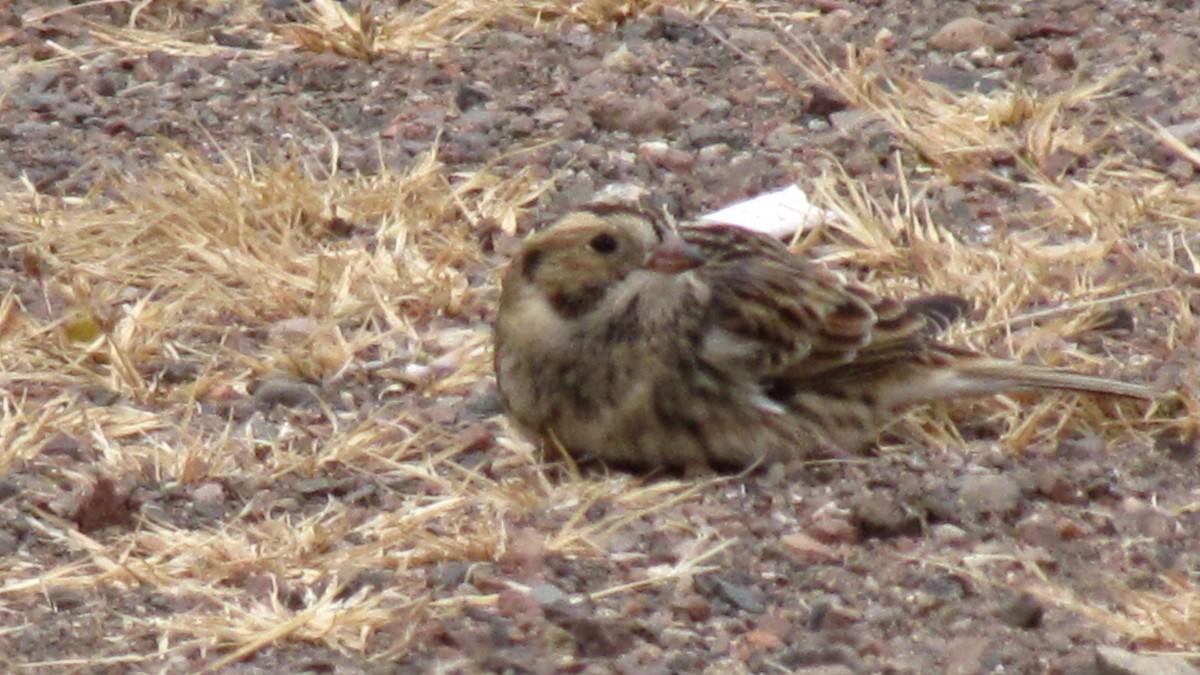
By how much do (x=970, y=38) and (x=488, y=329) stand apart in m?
2.12

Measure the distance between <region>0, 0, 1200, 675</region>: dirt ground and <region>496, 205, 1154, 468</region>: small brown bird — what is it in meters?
0.10

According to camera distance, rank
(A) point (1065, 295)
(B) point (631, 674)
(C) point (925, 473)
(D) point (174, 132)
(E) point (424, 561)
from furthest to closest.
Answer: (D) point (174, 132) → (A) point (1065, 295) → (C) point (925, 473) → (E) point (424, 561) → (B) point (631, 674)

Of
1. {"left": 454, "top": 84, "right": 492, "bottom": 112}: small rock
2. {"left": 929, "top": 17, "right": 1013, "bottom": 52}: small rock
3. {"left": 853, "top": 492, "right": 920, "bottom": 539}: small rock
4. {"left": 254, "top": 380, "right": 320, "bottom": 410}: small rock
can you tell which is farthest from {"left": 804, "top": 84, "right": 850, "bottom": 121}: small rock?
{"left": 853, "top": 492, "right": 920, "bottom": 539}: small rock

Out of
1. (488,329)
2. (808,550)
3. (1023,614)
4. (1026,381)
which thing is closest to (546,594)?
(808,550)

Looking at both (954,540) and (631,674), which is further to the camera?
(954,540)

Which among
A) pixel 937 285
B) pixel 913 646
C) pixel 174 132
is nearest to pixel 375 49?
pixel 174 132

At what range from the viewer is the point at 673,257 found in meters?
5.78

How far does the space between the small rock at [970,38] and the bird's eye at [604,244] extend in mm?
2455

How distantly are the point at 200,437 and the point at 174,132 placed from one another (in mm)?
1999

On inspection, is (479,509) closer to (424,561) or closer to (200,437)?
(424,561)

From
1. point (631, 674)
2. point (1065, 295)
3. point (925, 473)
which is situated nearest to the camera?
point (631, 674)

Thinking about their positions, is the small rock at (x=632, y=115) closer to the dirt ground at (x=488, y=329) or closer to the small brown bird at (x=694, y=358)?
the dirt ground at (x=488, y=329)

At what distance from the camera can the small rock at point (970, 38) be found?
798 centimetres

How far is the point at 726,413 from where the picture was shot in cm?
586
